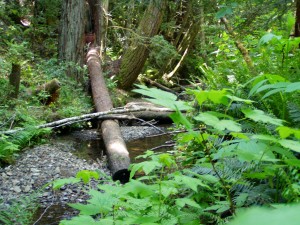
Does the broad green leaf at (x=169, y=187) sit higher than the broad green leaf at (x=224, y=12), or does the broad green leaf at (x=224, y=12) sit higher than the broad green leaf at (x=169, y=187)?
the broad green leaf at (x=224, y=12)

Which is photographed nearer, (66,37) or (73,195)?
(73,195)

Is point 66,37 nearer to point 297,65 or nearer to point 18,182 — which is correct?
point 18,182

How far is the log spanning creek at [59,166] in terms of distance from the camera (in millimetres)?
4879

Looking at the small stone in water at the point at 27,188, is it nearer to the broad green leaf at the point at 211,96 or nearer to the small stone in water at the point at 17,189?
the small stone in water at the point at 17,189

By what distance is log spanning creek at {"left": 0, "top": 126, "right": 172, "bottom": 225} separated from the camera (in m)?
4.88

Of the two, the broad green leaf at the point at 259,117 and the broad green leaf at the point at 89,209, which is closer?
the broad green leaf at the point at 259,117

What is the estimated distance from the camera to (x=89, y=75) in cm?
1026

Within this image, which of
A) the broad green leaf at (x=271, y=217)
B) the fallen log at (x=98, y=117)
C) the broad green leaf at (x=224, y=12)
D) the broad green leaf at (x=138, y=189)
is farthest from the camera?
the fallen log at (x=98, y=117)

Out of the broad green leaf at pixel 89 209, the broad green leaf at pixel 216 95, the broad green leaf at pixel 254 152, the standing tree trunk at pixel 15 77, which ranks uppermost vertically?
the broad green leaf at pixel 216 95

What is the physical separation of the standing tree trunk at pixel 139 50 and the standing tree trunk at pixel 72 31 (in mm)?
1668

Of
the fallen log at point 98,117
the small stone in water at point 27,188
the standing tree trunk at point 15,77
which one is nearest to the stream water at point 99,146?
the fallen log at point 98,117

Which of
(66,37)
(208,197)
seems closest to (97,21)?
(66,37)

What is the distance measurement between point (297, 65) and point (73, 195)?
349cm

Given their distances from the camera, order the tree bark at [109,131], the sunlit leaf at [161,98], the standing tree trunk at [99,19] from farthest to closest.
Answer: the standing tree trunk at [99,19]
the tree bark at [109,131]
the sunlit leaf at [161,98]
